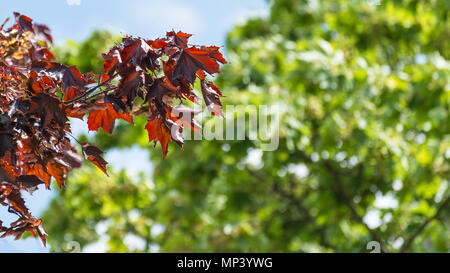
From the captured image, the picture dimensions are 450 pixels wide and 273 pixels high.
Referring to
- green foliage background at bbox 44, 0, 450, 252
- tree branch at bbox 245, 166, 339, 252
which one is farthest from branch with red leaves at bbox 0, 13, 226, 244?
tree branch at bbox 245, 166, 339, 252

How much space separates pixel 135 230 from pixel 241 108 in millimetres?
2934

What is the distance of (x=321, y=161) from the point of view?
16.0 feet

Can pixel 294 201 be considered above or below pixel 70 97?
above

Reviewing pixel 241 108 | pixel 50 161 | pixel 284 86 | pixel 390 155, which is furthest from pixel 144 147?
pixel 50 161

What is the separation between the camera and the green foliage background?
14.0 feet

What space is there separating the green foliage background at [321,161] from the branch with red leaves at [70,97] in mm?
3044

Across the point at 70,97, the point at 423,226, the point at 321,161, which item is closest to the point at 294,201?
the point at 321,161

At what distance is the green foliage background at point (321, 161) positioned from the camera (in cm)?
426

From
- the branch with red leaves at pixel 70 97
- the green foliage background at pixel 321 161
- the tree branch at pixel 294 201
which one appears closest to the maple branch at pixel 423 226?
the green foliage background at pixel 321 161

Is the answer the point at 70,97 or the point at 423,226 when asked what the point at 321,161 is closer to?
the point at 423,226

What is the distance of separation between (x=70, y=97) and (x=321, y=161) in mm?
3686

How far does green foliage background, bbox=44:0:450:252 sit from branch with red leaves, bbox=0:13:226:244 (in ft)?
9.99

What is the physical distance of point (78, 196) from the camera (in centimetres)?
640
